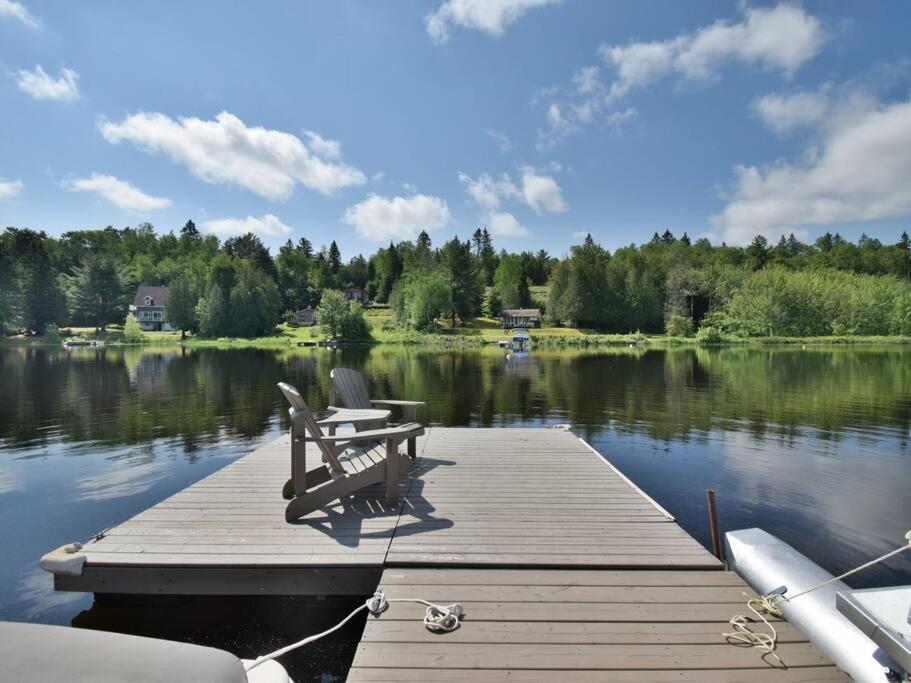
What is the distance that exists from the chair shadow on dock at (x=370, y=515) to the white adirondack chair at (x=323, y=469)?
156mm

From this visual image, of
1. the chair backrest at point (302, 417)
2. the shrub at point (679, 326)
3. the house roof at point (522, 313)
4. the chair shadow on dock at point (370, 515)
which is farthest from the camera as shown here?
the house roof at point (522, 313)

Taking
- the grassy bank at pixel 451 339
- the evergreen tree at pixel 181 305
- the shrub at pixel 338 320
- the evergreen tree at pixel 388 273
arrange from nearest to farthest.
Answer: the grassy bank at pixel 451 339
the shrub at pixel 338 320
the evergreen tree at pixel 181 305
the evergreen tree at pixel 388 273

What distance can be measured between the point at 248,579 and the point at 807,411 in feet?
59.4

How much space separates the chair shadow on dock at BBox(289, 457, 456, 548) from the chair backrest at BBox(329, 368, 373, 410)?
1.18m

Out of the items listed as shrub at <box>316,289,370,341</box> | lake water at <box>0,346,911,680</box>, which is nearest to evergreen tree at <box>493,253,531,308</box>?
shrub at <box>316,289,370,341</box>

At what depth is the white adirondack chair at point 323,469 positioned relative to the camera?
16.3 feet

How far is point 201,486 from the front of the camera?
6.38m

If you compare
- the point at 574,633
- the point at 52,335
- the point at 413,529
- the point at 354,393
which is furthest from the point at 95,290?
the point at 574,633

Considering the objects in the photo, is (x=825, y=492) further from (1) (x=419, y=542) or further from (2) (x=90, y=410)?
(2) (x=90, y=410)

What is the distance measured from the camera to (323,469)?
19.2 feet

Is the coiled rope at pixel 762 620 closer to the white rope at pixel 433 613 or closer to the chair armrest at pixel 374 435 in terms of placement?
the white rope at pixel 433 613

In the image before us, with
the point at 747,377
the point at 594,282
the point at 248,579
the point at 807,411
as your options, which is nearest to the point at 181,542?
the point at 248,579

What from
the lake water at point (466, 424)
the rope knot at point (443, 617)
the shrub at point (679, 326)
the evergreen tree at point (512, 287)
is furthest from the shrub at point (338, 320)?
the rope knot at point (443, 617)

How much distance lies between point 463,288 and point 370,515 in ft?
256
